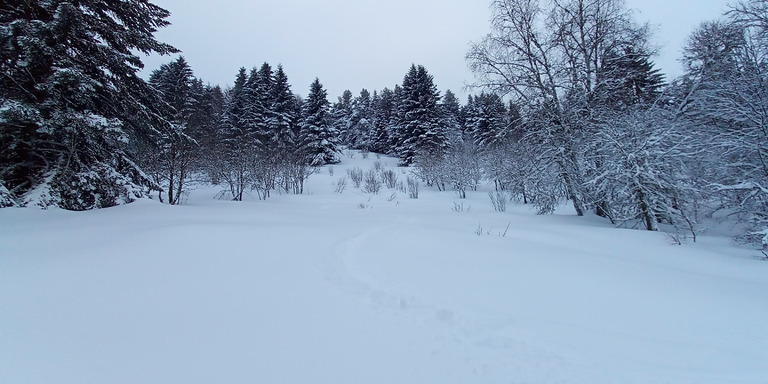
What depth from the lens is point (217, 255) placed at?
145 inches

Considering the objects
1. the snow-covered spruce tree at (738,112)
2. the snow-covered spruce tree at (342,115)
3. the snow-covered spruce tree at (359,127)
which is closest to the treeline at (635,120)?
the snow-covered spruce tree at (738,112)

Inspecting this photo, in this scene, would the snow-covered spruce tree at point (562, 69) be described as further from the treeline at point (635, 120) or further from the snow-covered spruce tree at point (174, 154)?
the snow-covered spruce tree at point (174, 154)

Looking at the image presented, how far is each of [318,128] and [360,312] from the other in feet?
92.5

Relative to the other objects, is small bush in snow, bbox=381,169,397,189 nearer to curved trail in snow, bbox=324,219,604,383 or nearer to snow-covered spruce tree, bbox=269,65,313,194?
snow-covered spruce tree, bbox=269,65,313,194

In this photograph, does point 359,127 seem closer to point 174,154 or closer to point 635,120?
point 174,154

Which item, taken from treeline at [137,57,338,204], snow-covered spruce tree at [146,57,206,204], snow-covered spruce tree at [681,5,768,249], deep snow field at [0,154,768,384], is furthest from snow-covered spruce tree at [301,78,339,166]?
snow-covered spruce tree at [681,5,768,249]

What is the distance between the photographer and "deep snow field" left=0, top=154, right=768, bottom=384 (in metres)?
1.81

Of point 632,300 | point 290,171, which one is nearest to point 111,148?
point 290,171

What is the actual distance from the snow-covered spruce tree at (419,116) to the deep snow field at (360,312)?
25.7m

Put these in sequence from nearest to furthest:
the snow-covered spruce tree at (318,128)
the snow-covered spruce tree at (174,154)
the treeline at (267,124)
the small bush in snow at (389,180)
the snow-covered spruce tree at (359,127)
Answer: the snow-covered spruce tree at (174,154) < the treeline at (267,124) < the small bush in snow at (389,180) < the snow-covered spruce tree at (318,128) < the snow-covered spruce tree at (359,127)

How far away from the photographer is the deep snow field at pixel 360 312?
5.95 feet

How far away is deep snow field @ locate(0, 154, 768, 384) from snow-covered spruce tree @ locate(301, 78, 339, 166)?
82.0ft

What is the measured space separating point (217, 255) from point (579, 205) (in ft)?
32.2

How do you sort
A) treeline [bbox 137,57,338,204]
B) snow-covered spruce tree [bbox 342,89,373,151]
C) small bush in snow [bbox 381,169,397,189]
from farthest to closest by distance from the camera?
snow-covered spruce tree [bbox 342,89,373,151] < small bush in snow [bbox 381,169,397,189] < treeline [bbox 137,57,338,204]
